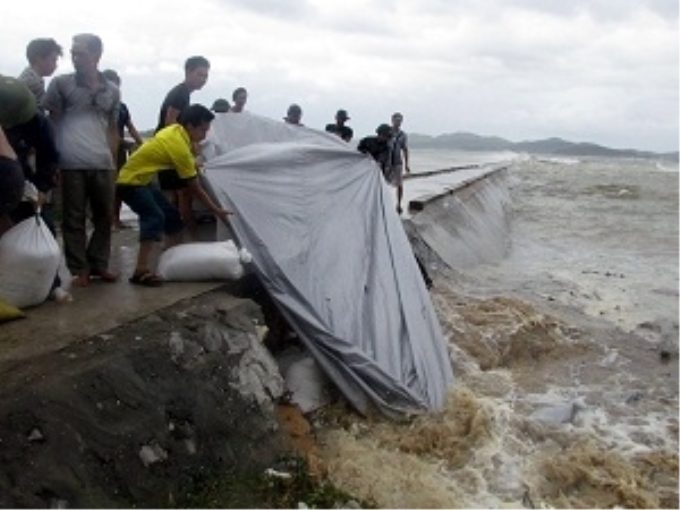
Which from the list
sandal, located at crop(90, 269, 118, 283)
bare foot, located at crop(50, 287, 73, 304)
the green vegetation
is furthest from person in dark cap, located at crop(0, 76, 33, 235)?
the green vegetation

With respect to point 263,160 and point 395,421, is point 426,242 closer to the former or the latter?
point 263,160

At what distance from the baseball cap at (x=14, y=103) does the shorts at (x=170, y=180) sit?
1.18m

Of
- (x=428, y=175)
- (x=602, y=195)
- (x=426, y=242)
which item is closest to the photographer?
(x=426, y=242)

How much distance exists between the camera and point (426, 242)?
1129cm

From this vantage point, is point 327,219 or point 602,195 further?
point 602,195

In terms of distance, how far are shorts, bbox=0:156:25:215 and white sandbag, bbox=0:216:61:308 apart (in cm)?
23

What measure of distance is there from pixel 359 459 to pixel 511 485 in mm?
1037

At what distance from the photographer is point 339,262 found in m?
6.02

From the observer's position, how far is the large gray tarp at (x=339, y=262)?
17.3ft

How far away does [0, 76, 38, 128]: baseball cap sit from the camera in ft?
14.3

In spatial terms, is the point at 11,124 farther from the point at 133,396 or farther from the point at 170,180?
the point at 133,396

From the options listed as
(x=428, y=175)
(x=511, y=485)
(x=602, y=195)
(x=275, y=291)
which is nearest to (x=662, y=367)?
(x=511, y=485)

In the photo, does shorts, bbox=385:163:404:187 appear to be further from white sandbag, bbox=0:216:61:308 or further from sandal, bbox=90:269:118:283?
white sandbag, bbox=0:216:61:308

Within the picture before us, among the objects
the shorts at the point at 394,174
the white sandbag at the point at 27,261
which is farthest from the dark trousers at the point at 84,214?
the shorts at the point at 394,174
